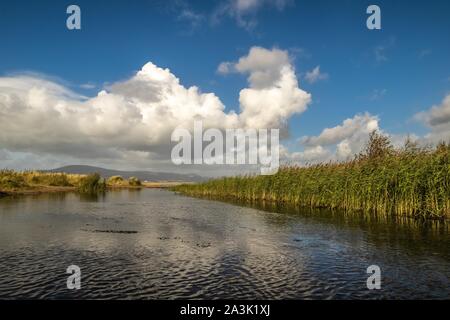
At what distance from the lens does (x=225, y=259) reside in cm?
1121

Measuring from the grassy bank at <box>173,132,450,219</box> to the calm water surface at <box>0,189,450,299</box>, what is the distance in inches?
90.4

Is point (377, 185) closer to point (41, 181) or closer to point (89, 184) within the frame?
point (89, 184)

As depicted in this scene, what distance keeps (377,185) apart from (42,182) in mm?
52859

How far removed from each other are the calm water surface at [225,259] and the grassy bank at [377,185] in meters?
2.30

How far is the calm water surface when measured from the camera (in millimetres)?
8148

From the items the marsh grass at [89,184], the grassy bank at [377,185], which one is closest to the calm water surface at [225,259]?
the grassy bank at [377,185]

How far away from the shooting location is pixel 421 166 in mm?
20328

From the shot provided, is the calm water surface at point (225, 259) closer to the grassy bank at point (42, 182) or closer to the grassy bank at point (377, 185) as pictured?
the grassy bank at point (377, 185)
